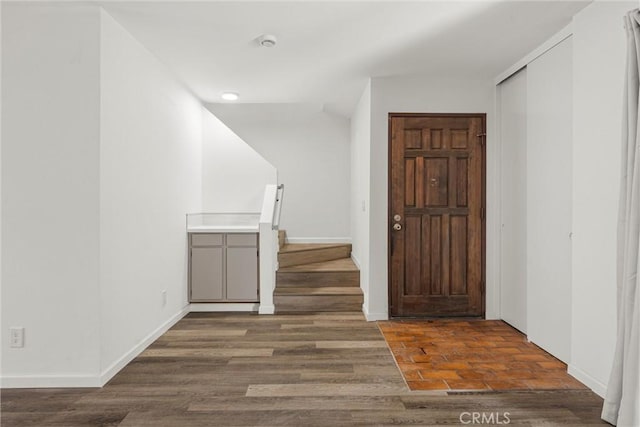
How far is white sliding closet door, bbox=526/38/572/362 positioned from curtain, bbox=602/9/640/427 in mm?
807

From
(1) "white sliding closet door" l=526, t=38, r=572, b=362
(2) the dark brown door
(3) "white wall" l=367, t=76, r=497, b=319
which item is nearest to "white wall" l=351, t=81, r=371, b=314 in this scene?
(3) "white wall" l=367, t=76, r=497, b=319

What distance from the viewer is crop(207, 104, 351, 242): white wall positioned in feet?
18.9

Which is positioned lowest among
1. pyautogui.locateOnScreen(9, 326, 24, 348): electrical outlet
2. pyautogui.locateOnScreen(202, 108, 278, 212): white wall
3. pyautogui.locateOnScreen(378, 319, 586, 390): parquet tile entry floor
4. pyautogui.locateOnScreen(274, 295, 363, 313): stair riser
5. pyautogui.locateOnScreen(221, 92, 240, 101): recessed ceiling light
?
pyautogui.locateOnScreen(378, 319, 586, 390): parquet tile entry floor

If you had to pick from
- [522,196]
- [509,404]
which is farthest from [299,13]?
[509,404]

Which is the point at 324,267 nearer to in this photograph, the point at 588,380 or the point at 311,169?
the point at 311,169

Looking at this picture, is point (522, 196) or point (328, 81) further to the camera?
point (328, 81)

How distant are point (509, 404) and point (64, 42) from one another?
11.4ft

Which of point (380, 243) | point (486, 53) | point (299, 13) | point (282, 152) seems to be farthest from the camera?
point (282, 152)

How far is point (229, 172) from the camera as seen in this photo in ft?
17.3

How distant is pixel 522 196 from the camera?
3.54m

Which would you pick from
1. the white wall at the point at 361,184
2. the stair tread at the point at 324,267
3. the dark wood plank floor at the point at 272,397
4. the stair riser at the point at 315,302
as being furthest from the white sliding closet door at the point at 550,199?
the stair tread at the point at 324,267

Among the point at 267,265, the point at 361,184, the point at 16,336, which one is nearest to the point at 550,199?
the point at 361,184

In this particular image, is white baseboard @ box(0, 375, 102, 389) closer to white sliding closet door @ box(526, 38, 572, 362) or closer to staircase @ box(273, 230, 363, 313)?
staircase @ box(273, 230, 363, 313)

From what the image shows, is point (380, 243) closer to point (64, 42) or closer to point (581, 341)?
point (581, 341)
